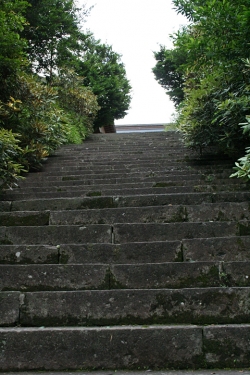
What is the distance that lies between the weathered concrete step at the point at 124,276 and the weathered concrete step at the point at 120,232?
23.5 inches

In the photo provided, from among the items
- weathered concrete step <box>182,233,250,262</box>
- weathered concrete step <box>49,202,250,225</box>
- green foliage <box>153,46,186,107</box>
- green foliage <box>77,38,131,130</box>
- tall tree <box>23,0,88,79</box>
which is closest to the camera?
weathered concrete step <box>182,233,250,262</box>

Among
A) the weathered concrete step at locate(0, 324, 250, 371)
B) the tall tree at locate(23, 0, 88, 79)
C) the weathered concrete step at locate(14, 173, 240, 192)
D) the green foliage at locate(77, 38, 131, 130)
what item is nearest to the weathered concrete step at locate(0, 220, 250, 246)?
the weathered concrete step at locate(0, 324, 250, 371)

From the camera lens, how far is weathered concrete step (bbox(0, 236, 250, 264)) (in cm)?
327

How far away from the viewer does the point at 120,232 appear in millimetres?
3684

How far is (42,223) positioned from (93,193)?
3.56 ft

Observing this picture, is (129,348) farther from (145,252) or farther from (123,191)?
(123,191)

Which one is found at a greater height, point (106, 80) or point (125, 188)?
point (106, 80)

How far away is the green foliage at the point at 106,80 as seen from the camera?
16438 millimetres

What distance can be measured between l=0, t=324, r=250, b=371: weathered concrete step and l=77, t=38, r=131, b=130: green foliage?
14.1m

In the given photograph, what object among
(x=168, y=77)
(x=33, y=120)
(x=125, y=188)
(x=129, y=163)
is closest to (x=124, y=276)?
(x=125, y=188)

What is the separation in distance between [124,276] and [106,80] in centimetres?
1491

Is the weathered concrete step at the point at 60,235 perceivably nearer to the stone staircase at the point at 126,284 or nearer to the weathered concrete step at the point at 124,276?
the stone staircase at the point at 126,284

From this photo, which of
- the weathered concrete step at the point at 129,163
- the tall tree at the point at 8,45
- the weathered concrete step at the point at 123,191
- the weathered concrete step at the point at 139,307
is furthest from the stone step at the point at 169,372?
the tall tree at the point at 8,45

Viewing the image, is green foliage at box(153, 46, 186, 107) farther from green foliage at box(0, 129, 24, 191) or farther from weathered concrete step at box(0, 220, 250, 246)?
weathered concrete step at box(0, 220, 250, 246)
